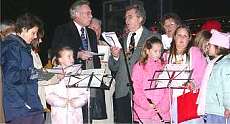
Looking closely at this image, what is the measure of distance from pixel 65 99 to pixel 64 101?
29 millimetres

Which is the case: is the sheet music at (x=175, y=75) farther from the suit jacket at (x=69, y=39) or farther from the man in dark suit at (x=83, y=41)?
the suit jacket at (x=69, y=39)

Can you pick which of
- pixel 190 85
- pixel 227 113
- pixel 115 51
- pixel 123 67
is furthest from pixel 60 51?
pixel 227 113

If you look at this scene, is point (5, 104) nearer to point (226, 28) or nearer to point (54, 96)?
point (54, 96)

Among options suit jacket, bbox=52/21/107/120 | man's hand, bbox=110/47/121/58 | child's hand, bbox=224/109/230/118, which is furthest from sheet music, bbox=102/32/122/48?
child's hand, bbox=224/109/230/118

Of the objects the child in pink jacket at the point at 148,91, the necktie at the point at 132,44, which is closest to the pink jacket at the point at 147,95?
the child in pink jacket at the point at 148,91

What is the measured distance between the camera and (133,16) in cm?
593

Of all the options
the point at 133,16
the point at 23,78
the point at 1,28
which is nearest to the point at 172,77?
the point at 133,16

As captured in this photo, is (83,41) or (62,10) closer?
(83,41)

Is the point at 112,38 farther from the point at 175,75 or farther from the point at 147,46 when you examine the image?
the point at 175,75

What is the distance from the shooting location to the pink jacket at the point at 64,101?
17.3 feet

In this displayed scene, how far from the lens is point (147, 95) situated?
5469mm

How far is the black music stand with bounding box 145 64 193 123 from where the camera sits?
5.01 meters

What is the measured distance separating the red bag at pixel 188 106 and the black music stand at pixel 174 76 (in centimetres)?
20

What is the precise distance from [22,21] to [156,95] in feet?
6.03
